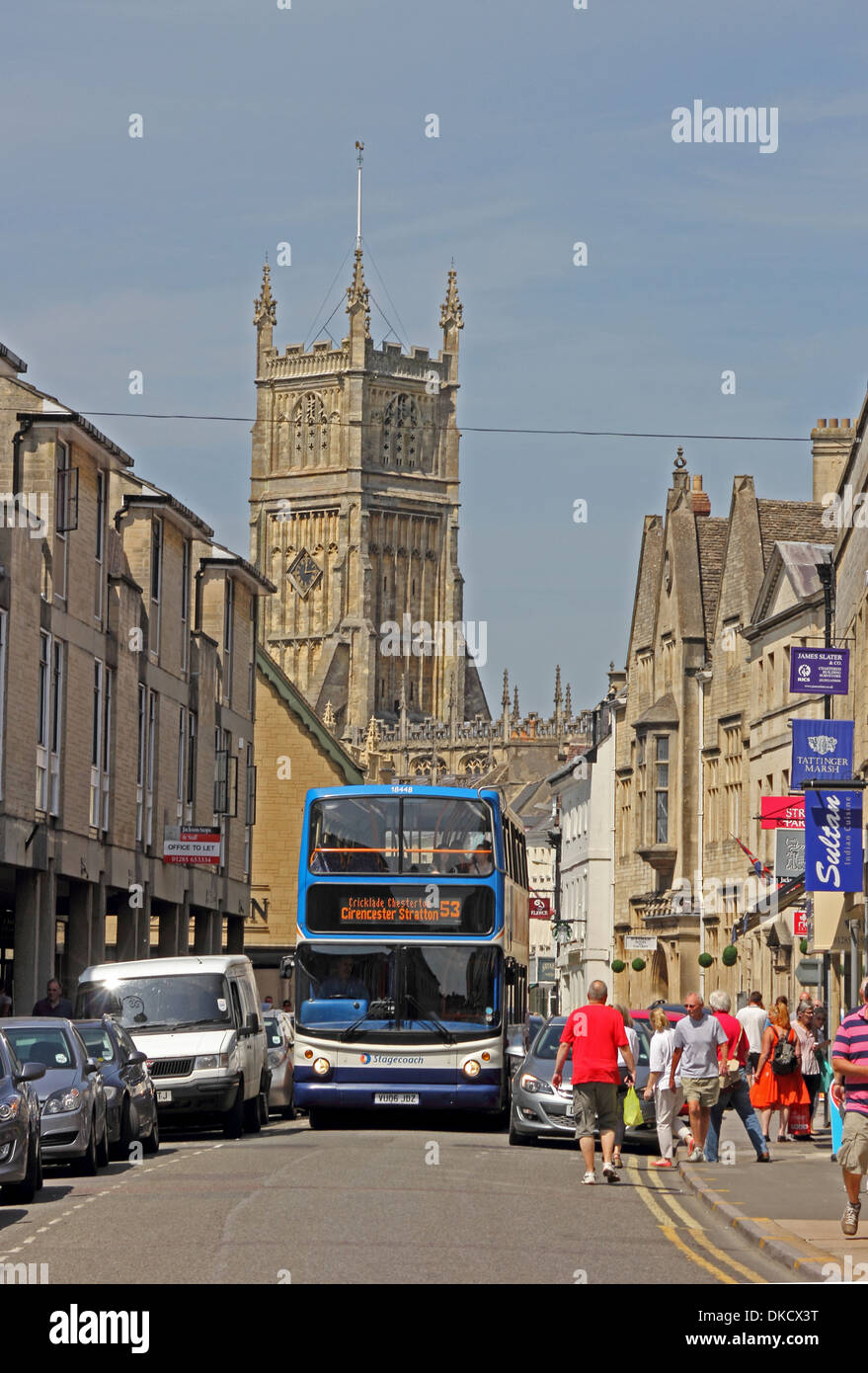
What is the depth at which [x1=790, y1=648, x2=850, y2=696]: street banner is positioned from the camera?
32688 millimetres

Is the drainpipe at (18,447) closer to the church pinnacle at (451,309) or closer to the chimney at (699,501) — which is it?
the chimney at (699,501)

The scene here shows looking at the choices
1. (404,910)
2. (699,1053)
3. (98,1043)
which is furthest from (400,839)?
(699,1053)

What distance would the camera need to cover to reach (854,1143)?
15.5 meters

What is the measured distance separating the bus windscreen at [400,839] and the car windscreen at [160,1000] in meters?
1.88

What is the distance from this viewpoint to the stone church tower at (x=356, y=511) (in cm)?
16100

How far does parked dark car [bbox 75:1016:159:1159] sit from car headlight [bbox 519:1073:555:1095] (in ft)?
14.0

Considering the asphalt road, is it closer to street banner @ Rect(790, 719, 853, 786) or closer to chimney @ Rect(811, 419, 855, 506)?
street banner @ Rect(790, 719, 853, 786)

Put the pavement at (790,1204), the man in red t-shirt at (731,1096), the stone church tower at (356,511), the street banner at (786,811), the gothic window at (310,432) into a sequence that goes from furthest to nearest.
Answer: the gothic window at (310,432) < the stone church tower at (356,511) < the street banner at (786,811) < the man in red t-shirt at (731,1096) < the pavement at (790,1204)

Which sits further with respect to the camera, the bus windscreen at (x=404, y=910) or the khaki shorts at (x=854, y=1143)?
the bus windscreen at (x=404, y=910)

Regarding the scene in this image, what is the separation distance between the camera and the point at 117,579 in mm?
41625

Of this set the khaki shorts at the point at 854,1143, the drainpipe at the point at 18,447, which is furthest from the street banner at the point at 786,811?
the khaki shorts at the point at 854,1143

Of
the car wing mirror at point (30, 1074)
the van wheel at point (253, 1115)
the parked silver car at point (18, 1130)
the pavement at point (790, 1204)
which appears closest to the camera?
the pavement at point (790, 1204)
